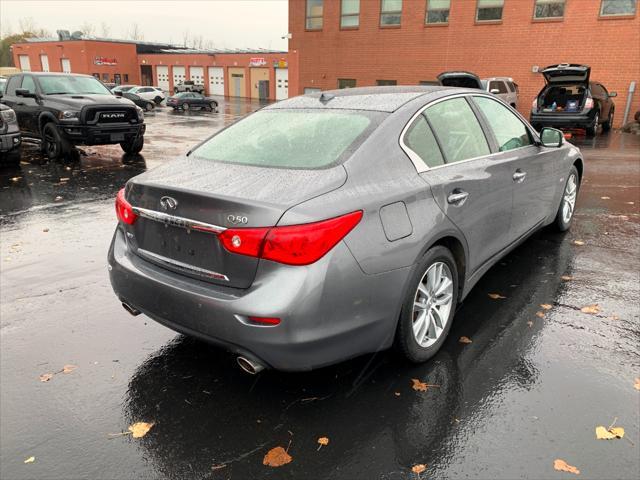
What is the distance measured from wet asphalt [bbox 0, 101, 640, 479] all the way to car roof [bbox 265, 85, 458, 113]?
65.5 inches

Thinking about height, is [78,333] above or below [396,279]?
below

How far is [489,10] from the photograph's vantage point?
23953 mm

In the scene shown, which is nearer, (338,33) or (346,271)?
(346,271)

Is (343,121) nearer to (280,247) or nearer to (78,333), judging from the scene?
(280,247)

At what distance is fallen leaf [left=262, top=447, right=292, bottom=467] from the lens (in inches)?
95.3

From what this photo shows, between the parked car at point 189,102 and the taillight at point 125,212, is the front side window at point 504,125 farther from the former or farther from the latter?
the parked car at point 189,102

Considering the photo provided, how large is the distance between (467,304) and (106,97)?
33.1ft

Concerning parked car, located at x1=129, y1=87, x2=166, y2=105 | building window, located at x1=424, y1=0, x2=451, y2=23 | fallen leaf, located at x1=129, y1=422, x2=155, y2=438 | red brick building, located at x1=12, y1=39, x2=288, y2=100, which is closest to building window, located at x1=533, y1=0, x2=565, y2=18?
building window, located at x1=424, y1=0, x2=451, y2=23

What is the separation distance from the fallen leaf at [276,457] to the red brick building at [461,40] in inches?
924

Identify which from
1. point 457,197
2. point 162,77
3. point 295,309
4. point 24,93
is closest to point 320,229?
point 295,309

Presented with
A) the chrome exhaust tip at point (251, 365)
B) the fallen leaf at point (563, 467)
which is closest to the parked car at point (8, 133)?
the chrome exhaust tip at point (251, 365)

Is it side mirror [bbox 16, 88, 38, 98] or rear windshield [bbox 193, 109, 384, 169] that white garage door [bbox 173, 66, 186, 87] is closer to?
side mirror [bbox 16, 88, 38, 98]

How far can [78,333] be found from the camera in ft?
12.0

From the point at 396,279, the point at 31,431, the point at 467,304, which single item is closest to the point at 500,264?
the point at 467,304
